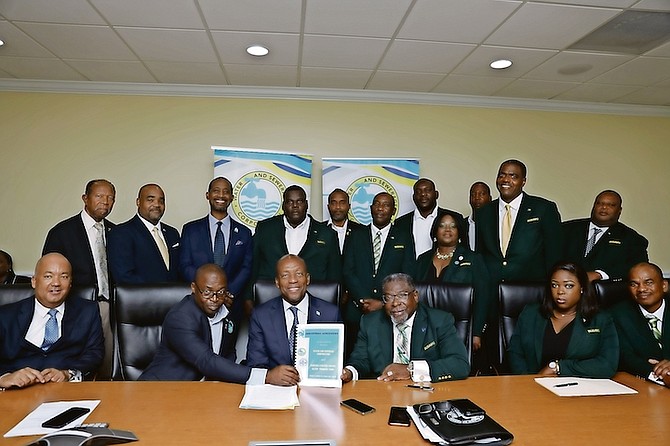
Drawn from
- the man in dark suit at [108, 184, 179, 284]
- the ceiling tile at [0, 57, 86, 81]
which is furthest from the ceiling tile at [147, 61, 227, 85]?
the man in dark suit at [108, 184, 179, 284]

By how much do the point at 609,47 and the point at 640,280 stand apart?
1.97 metres

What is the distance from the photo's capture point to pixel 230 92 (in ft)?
15.8

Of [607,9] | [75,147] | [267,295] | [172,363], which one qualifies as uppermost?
[607,9]

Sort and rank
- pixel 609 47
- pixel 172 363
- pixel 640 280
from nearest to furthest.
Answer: pixel 172 363 → pixel 640 280 → pixel 609 47

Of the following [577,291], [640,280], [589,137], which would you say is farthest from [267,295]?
[589,137]

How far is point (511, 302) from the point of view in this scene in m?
2.87

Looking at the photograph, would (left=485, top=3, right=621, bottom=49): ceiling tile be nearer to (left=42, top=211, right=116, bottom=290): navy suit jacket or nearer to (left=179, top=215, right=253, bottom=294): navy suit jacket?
(left=179, top=215, right=253, bottom=294): navy suit jacket

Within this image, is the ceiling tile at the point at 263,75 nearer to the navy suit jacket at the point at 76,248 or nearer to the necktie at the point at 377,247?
the necktie at the point at 377,247

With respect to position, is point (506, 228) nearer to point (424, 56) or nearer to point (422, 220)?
point (422, 220)

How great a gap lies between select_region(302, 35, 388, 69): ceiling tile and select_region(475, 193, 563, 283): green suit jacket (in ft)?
5.42

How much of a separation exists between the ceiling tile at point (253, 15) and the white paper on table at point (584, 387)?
8.40 feet

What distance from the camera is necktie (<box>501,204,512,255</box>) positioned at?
3705 mm

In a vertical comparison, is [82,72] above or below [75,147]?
above

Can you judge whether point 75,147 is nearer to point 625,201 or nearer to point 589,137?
point 589,137
